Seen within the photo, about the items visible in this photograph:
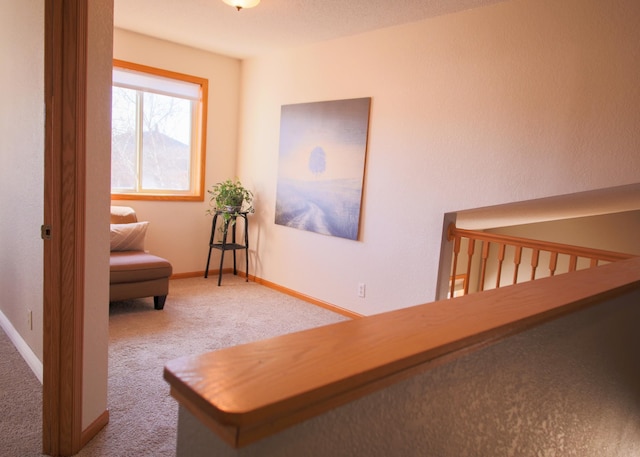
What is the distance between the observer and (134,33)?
420 cm

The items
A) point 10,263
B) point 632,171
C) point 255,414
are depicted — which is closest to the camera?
point 255,414

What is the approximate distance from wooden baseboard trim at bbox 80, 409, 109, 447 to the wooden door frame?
78 mm

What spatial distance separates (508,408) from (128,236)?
Result: 3696 millimetres

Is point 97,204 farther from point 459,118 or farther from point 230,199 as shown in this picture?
point 230,199

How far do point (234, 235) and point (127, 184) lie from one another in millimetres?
1262

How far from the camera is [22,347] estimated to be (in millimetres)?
2627

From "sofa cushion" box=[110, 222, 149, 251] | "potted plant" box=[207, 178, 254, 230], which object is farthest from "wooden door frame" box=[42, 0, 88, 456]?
"potted plant" box=[207, 178, 254, 230]

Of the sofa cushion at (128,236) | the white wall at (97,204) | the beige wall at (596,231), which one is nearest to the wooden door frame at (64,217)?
the white wall at (97,204)

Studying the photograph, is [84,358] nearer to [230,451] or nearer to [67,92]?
[67,92]

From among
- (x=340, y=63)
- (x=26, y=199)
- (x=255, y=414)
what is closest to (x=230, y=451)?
(x=255, y=414)

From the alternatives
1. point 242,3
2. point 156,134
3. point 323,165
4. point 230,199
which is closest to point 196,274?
point 230,199

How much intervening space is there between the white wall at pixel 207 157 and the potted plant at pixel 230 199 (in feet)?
0.31

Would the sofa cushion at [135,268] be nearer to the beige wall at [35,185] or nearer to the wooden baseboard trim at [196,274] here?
the beige wall at [35,185]

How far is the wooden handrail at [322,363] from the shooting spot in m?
0.49
